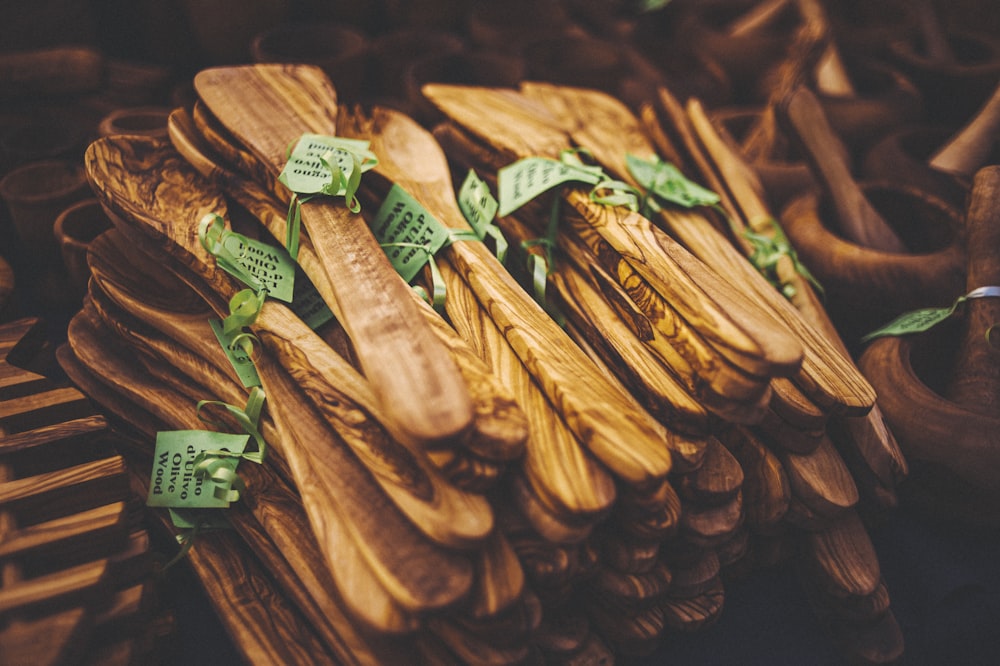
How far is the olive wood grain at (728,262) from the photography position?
2.35 feet

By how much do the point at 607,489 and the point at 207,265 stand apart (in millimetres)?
578

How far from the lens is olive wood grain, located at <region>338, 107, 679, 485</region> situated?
0.57m

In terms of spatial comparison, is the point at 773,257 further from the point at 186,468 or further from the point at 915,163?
the point at 186,468

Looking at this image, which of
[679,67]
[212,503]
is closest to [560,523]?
[212,503]

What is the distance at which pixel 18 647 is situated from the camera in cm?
55

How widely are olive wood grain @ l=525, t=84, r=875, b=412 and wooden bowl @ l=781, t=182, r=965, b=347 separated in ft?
0.75

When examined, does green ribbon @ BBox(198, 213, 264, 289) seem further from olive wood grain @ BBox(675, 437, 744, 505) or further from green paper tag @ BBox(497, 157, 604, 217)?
olive wood grain @ BBox(675, 437, 744, 505)

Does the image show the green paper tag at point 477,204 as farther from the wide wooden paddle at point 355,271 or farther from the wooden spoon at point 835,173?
the wooden spoon at point 835,173

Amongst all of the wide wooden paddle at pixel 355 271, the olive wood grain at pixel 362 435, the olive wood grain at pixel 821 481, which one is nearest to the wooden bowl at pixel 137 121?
A: the wide wooden paddle at pixel 355 271

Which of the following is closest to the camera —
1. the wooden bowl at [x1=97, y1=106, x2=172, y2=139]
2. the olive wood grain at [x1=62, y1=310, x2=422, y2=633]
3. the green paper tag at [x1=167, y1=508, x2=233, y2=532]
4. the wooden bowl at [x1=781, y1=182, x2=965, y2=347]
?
the olive wood grain at [x1=62, y1=310, x2=422, y2=633]

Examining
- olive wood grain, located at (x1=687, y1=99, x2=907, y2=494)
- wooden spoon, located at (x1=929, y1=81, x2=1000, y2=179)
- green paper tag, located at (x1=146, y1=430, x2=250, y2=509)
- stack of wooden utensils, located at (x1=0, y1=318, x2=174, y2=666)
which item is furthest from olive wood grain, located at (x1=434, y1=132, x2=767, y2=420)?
wooden spoon, located at (x1=929, y1=81, x2=1000, y2=179)

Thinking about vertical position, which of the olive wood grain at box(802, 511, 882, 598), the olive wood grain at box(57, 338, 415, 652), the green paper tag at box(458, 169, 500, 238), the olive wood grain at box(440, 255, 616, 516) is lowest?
the olive wood grain at box(802, 511, 882, 598)

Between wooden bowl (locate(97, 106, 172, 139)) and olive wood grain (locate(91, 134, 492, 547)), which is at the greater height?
wooden bowl (locate(97, 106, 172, 139))

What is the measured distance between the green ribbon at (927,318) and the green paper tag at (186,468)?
927 millimetres
